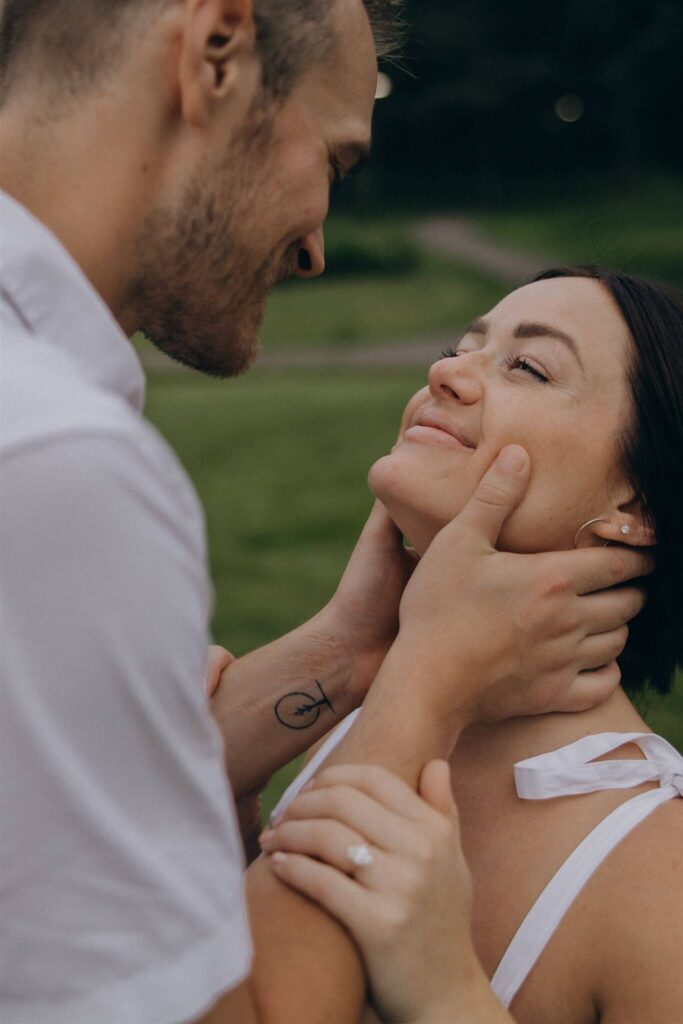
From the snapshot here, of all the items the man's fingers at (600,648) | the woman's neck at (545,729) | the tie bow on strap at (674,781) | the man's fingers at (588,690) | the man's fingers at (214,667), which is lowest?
the man's fingers at (214,667)

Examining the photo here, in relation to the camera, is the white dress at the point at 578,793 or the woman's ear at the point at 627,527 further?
the woman's ear at the point at 627,527

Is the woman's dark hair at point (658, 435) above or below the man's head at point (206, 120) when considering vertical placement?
below

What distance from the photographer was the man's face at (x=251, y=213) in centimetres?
240

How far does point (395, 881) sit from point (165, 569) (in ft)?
2.57

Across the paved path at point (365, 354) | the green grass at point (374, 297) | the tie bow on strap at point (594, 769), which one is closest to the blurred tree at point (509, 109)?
the green grass at point (374, 297)

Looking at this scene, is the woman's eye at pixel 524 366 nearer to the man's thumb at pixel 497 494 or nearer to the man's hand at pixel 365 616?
the man's thumb at pixel 497 494

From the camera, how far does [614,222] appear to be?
43.2 metres

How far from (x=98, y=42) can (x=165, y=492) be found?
1.07 m

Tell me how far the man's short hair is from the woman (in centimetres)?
94

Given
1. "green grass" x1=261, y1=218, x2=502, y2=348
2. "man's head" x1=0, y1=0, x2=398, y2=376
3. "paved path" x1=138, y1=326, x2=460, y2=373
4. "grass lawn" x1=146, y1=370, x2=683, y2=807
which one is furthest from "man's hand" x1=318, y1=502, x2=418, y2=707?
"green grass" x1=261, y1=218, x2=502, y2=348

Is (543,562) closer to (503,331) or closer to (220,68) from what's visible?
(503,331)

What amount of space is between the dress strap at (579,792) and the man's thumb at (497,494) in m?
0.53

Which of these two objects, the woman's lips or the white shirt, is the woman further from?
the white shirt

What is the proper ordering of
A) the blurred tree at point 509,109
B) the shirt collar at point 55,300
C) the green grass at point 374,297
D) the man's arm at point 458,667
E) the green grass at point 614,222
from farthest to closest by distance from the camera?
1. the blurred tree at point 509,109
2. the green grass at point 614,222
3. the green grass at point 374,297
4. the man's arm at point 458,667
5. the shirt collar at point 55,300
